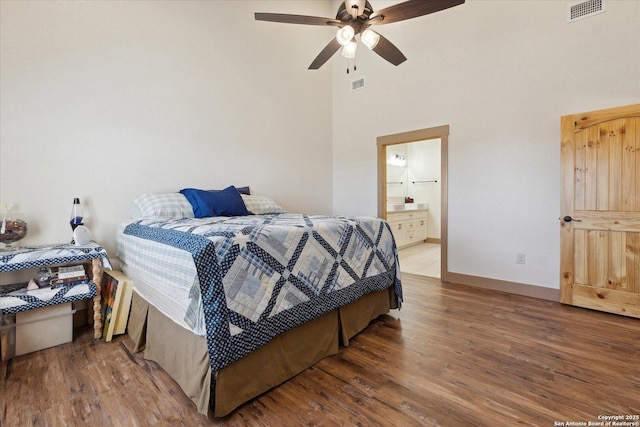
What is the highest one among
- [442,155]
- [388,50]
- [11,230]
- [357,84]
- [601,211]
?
[357,84]

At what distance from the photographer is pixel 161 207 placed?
2.65 m

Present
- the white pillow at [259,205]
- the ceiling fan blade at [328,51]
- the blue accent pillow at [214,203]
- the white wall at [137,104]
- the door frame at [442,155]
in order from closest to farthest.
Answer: the white wall at [137,104] → the ceiling fan blade at [328,51] → the blue accent pillow at [214,203] → the white pillow at [259,205] → the door frame at [442,155]

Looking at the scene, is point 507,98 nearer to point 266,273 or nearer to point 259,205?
point 259,205

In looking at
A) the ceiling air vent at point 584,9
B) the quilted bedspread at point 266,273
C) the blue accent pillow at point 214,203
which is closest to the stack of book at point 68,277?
the quilted bedspread at point 266,273

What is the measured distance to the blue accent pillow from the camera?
2850 millimetres

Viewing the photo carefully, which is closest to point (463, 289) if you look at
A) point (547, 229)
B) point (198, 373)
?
point (547, 229)

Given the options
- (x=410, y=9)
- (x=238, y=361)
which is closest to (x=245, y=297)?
(x=238, y=361)

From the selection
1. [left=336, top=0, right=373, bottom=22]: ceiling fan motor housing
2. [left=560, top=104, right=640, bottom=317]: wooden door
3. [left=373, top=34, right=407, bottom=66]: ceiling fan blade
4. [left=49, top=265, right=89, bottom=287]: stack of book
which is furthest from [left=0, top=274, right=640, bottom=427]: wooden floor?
[left=336, top=0, right=373, bottom=22]: ceiling fan motor housing

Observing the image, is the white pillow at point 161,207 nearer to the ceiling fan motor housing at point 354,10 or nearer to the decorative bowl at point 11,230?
the decorative bowl at point 11,230

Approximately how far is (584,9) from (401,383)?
12.5 ft

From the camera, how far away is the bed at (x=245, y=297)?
141cm

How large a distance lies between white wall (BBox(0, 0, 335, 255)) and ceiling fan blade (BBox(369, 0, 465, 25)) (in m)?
2.05

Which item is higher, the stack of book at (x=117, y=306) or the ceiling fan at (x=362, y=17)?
the ceiling fan at (x=362, y=17)

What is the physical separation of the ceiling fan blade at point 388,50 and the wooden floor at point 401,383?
2.43 metres
